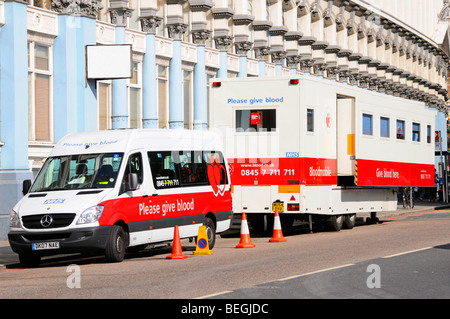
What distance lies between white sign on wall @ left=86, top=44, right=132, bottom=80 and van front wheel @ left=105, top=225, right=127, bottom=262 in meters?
11.1

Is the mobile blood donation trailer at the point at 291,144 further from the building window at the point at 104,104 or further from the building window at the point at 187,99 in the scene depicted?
the building window at the point at 187,99

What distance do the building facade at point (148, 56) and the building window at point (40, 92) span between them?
1.1 inches

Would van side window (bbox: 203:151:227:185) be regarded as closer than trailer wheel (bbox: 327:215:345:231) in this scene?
Yes

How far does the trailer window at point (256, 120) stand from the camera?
2563cm

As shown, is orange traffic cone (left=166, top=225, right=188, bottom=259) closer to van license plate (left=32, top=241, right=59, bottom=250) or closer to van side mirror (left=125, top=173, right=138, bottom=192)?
van side mirror (left=125, top=173, right=138, bottom=192)

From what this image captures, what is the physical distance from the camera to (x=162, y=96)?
3709 cm

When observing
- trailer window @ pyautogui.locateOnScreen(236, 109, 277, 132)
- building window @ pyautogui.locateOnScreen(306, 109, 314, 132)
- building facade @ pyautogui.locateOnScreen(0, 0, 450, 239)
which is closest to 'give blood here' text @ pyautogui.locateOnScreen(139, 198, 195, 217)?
trailer window @ pyautogui.locateOnScreen(236, 109, 277, 132)

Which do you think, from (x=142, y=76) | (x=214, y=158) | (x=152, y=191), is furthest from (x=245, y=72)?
(x=152, y=191)

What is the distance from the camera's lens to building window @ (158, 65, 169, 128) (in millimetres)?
36812

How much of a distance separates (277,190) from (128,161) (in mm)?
7185

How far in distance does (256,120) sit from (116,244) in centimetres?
839

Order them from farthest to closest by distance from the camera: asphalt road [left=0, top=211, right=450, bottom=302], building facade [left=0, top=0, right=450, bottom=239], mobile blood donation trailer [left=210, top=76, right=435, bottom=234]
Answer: building facade [left=0, top=0, right=450, bottom=239] → mobile blood donation trailer [left=210, top=76, right=435, bottom=234] → asphalt road [left=0, top=211, right=450, bottom=302]

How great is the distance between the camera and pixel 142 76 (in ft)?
117

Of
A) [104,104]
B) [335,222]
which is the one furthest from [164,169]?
[104,104]
